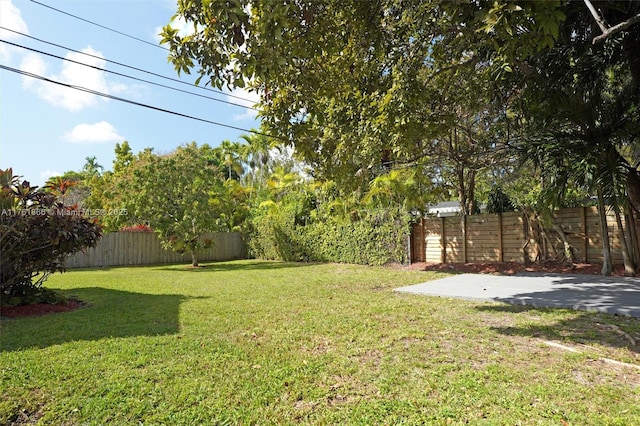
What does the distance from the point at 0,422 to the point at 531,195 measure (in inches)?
460

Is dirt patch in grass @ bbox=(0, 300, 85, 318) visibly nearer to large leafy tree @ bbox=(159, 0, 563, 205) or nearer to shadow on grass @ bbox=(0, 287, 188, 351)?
shadow on grass @ bbox=(0, 287, 188, 351)

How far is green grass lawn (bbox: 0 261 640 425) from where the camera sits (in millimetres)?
2539

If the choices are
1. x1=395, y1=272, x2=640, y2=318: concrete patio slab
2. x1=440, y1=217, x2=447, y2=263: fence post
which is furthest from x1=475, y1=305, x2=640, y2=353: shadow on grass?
x1=440, y1=217, x2=447, y2=263: fence post

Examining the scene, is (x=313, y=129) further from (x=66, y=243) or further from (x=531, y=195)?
(x=531, y=195)

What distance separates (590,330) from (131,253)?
17.3 meters

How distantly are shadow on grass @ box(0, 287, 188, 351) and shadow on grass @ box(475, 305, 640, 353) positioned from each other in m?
4.42

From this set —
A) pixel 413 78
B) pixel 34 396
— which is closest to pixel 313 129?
pixel 413 78

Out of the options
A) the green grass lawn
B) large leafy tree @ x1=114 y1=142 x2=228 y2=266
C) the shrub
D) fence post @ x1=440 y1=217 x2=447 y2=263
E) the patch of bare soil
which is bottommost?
the green grass lawn

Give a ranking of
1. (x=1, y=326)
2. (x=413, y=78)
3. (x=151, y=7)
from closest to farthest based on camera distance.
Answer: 1. (x=1, y=326)
2. (x=413, y=78)
3. (x=151, y=7)

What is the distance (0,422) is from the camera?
249 centimetres

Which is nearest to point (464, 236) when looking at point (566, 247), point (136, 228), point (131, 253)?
point (566, 247)

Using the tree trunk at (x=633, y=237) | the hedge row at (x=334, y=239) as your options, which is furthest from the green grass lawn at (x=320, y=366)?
the hedge row at (x=334, y=239)

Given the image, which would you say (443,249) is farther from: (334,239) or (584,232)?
(334,239)

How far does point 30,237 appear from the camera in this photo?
5910 millimetres
